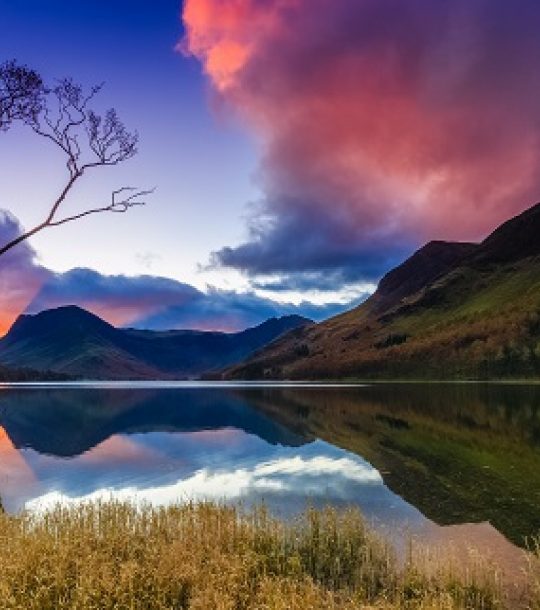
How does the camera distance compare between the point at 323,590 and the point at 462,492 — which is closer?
the point at 323,590

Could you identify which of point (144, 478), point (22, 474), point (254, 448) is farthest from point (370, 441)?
point (22, 474)

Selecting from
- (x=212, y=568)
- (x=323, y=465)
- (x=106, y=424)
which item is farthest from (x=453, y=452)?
(x=106, y=424)

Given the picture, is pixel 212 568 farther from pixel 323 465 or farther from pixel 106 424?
pixel 106 424

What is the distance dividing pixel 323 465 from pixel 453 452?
1334 cm

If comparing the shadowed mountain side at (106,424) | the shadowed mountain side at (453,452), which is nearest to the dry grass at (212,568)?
the shadowed mountain side at (453,452)

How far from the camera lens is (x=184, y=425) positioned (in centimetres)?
10625

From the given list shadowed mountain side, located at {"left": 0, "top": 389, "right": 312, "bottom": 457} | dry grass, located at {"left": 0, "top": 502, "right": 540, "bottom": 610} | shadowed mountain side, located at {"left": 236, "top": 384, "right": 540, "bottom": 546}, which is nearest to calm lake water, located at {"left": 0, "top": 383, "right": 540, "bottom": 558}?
shadowed mountain side, located at {"left": 236, "top": 384, "right": 540, "bottom": 546}

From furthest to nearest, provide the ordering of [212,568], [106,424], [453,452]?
[106,424] < [453,452] < [212,568]

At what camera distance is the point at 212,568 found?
19266 millimetres

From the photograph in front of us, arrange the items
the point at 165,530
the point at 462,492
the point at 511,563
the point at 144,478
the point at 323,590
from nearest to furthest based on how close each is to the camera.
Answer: the point at 323,590 < the point at 165,530 < the point at 511,563 < the point at 462,492 < the point at 144,478

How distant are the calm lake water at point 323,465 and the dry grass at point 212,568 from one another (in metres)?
7.95

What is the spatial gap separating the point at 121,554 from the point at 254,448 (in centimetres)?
5282

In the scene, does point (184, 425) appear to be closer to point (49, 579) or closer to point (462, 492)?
point (462, 492)

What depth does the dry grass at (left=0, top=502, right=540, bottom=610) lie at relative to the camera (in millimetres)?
16438
